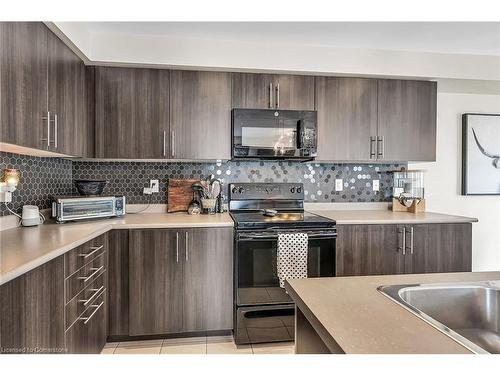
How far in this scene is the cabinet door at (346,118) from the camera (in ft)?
9.36

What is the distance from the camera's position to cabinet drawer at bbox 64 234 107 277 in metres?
1.66

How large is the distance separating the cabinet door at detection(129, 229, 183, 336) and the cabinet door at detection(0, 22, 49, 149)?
931 mm

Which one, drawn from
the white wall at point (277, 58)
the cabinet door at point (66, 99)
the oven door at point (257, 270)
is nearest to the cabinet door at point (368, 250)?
the oven door at point (257, 270)

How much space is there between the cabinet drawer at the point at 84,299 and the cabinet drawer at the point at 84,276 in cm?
Result: 3

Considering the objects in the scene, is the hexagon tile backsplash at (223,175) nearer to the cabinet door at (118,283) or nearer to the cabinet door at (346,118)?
the cabinet door at (346,118)

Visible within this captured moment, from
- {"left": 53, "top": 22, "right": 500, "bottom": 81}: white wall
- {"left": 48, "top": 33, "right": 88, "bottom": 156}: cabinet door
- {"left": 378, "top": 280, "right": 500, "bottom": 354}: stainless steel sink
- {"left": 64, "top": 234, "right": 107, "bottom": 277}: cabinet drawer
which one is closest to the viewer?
{"left": 378, "top": 280, "right": 500, "bottom": 354}: stainless steel sink

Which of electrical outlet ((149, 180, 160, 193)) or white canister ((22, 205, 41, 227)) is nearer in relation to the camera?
white canister ((22, 205, 41, 227))

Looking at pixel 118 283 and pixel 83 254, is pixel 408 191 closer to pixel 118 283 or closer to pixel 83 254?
pixel 118 283

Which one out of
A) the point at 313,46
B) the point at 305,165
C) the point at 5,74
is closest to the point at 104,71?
the point at 5,74

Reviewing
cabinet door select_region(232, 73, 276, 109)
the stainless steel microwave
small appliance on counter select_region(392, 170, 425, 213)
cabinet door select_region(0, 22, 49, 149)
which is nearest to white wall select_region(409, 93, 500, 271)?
small appliance on counter select_region(392, 170, 425, 213)

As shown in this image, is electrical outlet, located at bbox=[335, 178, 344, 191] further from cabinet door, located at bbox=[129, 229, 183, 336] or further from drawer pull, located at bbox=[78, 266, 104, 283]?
drawer pull, located at bbox=[78, 266, 104, 283]

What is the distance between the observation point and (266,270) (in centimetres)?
243
